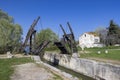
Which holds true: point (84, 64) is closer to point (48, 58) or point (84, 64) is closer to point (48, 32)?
point (48, 58)

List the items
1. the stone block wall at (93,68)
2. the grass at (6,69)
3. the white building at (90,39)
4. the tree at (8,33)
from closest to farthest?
the grass at (6,69) < the stone block wall at (93,68) < the tree at (8,33) < the white building at (90,39)

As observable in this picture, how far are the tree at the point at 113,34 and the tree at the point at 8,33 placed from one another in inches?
1202

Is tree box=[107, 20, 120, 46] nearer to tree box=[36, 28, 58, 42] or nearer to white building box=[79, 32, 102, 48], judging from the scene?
white building box=[79, 32, 102, 48]

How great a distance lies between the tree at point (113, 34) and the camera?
62806 mm

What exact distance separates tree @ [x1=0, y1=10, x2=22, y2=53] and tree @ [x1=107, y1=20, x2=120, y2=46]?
100ft

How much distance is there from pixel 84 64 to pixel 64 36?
1139cm

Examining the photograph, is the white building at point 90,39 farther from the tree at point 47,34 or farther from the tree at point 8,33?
the tree at point 8,33

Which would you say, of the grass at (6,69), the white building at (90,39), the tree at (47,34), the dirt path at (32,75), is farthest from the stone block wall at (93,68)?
the white building at (90,39)

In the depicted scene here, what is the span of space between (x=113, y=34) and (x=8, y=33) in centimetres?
3597

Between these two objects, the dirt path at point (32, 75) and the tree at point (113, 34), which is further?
the tree at point (113, 34)

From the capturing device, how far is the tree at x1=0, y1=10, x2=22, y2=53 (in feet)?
127

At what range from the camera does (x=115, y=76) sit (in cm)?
1523

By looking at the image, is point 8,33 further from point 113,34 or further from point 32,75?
point 113,34

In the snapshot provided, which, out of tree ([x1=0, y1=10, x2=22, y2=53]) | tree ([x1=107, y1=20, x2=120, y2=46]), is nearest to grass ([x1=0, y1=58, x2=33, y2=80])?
tree ([x1=0, y1=10, x2=22, y2=53])
